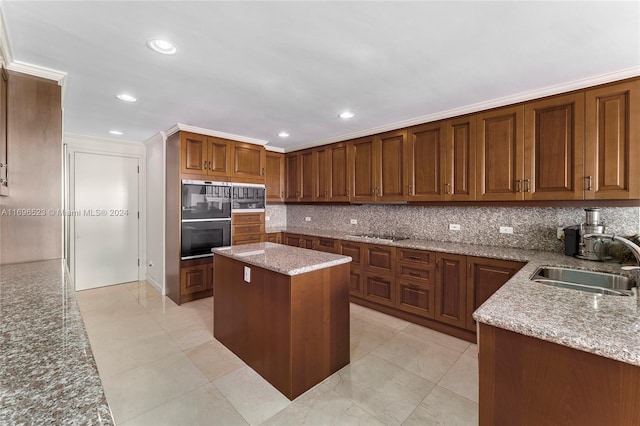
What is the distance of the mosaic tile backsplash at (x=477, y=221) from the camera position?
2.45m

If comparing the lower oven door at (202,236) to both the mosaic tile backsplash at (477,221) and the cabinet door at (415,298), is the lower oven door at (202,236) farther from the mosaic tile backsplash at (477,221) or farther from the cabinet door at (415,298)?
the cabinet door at (415,298)

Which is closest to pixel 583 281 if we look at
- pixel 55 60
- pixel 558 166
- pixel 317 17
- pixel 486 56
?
pixel 558 166

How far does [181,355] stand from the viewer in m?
2.47

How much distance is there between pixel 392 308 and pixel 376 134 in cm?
219

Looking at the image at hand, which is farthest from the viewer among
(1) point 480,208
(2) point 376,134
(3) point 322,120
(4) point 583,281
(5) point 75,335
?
(2) point 376,134

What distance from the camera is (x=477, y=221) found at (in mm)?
3168

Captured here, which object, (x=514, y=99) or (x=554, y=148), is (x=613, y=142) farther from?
(x=514, y=99)

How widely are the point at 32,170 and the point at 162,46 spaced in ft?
4.26

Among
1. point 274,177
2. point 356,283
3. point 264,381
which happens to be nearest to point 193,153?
point 274,177

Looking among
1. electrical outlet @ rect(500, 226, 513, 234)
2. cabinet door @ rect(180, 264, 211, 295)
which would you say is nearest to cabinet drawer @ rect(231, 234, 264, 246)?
cabinet door @ rect(180, 264, 211, 295)

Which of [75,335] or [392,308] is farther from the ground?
[75,335]

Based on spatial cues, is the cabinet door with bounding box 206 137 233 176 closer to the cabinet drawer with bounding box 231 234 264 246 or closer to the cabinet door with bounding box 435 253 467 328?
the cabinet drawer with bounding box 231 234 264 246

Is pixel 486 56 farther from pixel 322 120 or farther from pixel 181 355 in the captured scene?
pixel 181 355

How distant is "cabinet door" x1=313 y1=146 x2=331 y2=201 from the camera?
Result: 14.4ft
